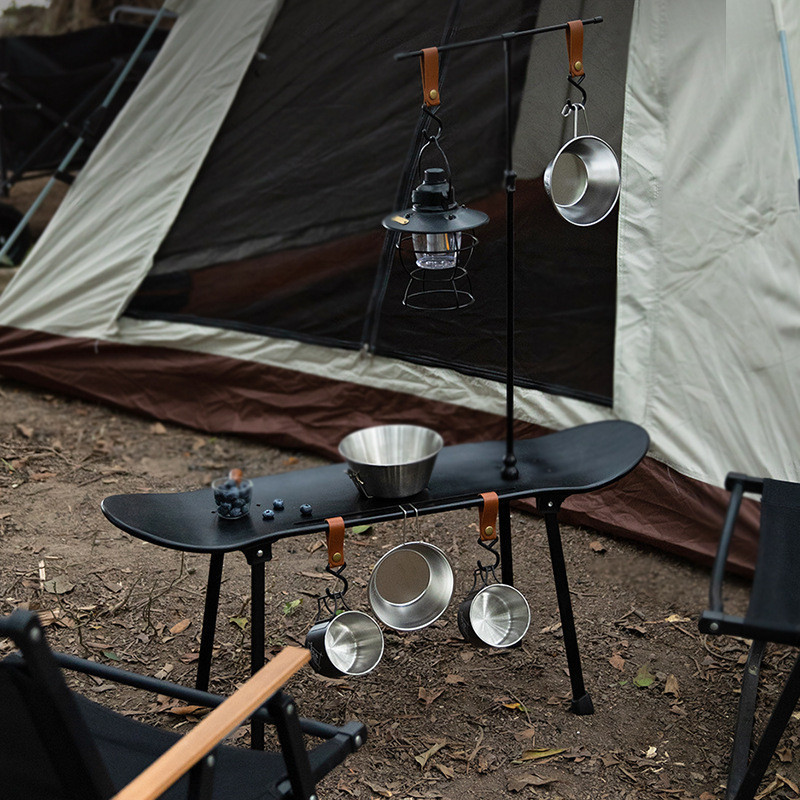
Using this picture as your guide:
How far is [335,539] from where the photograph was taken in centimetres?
231

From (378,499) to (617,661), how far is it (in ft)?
3.17

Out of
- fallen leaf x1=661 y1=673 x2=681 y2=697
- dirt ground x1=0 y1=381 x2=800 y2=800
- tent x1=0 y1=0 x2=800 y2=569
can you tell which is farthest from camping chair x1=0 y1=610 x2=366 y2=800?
tent x1=0 y1=0 x2=800 y2=569

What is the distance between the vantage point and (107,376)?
443 centimetres

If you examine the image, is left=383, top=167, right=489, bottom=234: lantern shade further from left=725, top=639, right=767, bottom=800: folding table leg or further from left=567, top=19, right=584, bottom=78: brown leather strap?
left=725, top=639, right=767, bottom=800: folding table leg

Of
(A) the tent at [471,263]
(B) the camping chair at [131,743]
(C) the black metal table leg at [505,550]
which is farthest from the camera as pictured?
(A) the tent at [471,263]

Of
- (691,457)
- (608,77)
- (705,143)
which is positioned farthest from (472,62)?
(691,457)

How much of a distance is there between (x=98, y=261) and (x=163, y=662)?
6.95 ft

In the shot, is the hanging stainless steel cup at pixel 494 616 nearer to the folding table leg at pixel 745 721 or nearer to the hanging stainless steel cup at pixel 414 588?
the hanging stainless steel cup at pixel 414 588

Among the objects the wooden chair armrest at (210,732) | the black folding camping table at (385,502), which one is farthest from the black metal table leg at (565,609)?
the wooden chair armrest at (210,732)

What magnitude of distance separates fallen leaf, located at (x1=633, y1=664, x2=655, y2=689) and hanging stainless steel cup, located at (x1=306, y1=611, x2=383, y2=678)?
854 millimetres

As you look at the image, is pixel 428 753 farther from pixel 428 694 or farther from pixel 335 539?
pixel 335 539

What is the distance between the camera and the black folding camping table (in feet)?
7.50

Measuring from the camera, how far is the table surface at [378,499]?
2279 mm

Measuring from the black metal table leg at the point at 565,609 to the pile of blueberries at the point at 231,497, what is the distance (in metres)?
0.74
